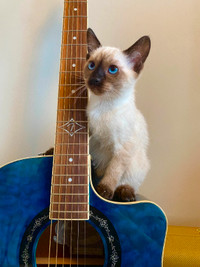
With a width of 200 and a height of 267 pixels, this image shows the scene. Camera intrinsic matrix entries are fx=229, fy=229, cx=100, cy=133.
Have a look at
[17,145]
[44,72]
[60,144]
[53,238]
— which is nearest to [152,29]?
[44,72]

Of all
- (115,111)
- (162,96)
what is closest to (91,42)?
(115,111)

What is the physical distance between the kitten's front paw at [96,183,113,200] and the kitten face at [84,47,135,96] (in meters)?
0.35

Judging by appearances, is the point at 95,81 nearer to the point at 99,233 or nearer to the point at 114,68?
the point at 114,68

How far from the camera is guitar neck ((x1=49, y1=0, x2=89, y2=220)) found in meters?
0.77

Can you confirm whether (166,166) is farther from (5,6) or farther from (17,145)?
(5,6)

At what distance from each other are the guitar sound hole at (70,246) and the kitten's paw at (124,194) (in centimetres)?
15

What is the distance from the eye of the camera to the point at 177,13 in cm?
128

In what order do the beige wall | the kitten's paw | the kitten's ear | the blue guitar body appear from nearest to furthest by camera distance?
the blue guitar body
the kitten's paw
the kitten's ear
the beige wall

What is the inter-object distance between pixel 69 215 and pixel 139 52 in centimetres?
66

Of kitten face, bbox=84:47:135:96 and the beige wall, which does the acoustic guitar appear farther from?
the beige wall

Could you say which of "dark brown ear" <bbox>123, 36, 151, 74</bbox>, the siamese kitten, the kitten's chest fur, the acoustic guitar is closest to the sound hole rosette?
the acoustic guitar

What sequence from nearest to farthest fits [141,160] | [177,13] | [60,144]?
[60,144] → [141,160] → [177,13]

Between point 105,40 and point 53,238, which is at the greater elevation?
point 105,40

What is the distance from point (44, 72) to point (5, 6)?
446 mm
